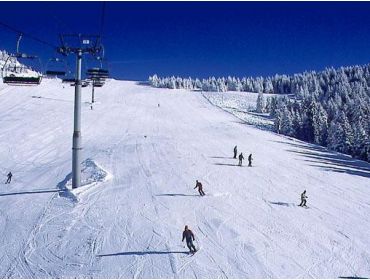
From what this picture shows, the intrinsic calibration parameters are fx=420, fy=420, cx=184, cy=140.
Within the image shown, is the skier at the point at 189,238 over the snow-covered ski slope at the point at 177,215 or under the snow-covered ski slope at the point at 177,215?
over

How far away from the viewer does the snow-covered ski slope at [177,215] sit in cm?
1584

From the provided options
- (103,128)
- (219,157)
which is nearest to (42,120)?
(103,128)

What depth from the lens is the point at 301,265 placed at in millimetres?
15906

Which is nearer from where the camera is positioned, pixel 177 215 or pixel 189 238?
pixel 189 238

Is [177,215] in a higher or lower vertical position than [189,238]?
lower

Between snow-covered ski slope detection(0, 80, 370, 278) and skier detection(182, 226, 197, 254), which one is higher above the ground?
skier detection(182, 226, 197, 254)

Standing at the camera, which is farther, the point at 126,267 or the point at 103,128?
the point at 103,128

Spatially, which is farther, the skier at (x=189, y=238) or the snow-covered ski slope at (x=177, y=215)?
the skier at (x=189, y=238)

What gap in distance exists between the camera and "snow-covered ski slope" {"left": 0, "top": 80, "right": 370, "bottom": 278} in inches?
623

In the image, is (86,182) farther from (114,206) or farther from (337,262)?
(337,262)

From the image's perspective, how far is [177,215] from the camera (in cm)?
2092

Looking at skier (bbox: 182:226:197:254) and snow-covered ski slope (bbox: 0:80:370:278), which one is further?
skier (bbox: 182:226:197:254)

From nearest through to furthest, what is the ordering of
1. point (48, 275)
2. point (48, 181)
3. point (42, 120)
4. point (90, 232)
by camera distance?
1. point (48, 275)
2. point (90, 232)
3. point (48, 181)
4. point (42, 120)

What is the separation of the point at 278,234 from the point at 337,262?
322 centimetres
